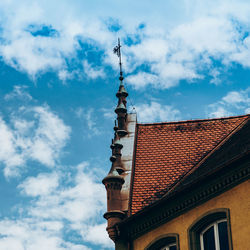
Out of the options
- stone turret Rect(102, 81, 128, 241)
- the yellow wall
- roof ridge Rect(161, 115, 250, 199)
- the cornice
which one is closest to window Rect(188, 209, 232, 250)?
the yellow wall

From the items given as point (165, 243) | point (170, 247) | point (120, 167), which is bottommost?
point (170, 247)

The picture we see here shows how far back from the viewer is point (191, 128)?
88.0 feet

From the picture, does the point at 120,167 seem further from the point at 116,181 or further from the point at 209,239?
the point at 209,239

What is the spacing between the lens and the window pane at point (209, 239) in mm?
17844

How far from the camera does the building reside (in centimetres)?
1741

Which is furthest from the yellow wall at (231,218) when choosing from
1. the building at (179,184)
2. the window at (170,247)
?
the window at (170,247)

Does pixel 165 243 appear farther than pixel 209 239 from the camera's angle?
Yes

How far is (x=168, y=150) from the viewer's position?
2530 centimetres

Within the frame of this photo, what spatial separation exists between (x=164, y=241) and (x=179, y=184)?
3.19m

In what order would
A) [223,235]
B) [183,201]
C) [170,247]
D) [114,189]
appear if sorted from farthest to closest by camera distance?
[114,189], [170,247], [183,201], [223,235]

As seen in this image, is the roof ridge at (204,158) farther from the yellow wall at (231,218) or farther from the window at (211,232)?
the window at (211,232)

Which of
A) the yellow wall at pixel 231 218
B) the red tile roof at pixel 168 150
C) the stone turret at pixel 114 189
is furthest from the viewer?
the red tile roof at pixel 168 150

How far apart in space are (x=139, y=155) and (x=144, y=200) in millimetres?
3286

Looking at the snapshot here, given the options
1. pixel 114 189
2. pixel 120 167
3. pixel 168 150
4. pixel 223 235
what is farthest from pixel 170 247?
pixel 168 150
